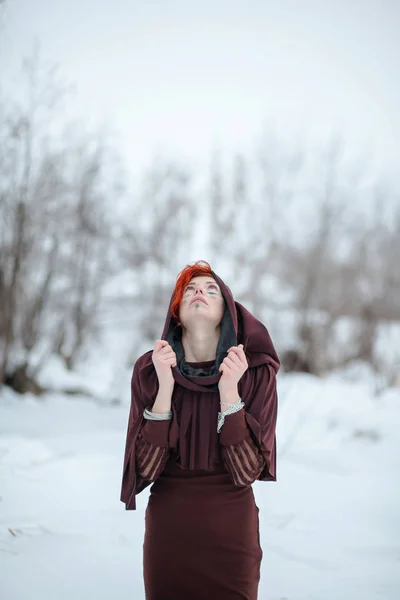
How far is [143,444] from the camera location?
1.47 metres

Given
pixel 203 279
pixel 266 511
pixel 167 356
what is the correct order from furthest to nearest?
pixel 266 511 → pixel 203 279 → pixel 167 356

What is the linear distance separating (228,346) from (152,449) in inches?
16.9

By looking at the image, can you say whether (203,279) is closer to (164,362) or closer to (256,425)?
(164,362)

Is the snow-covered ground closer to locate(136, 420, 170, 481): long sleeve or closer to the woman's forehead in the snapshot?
locate(136, 420, 170, 481): long sleeve

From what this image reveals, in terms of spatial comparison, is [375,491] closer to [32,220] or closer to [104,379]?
[32,220]

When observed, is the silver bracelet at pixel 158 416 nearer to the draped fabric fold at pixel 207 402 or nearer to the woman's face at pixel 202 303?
the draped fabric fold at pixel 207 402

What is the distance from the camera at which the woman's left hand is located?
1427 mm

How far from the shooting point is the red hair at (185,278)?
Answer: 171cm

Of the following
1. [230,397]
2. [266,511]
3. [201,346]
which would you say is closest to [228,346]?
[201,346]

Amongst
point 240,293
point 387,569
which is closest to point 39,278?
point 240,293

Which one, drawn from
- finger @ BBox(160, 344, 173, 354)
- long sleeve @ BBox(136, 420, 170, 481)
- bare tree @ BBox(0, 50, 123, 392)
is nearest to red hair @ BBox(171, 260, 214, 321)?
finger @ BBox(160, 344, 173, 354)

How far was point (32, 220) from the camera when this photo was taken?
668 cm

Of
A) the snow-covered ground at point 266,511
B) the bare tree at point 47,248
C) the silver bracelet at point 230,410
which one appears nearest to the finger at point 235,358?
the silver bracelet at point 230,410

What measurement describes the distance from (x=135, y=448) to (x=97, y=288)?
26.7 feet
